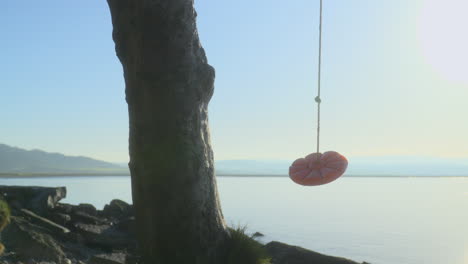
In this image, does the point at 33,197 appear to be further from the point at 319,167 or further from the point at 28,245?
the point at 319,167

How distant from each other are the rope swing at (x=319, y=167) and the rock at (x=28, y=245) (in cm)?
317

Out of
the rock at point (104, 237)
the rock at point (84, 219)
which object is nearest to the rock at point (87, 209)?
the rock at point (84, 219)

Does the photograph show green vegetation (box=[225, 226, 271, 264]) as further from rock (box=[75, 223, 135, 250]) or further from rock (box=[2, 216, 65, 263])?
rock (box=[75, 223, 135, 250])

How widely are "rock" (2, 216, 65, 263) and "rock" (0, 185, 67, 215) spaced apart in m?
2.86

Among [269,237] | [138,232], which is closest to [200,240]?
[138,232]

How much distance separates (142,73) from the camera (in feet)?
16.4

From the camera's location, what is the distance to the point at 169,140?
494 cm

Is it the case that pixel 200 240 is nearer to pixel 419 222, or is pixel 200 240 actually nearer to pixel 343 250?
pixel 343 250

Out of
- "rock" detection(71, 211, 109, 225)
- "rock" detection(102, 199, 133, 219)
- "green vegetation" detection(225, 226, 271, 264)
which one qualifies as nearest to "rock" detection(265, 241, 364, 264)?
"green vegetation" detection(225, 226, 271, 264)

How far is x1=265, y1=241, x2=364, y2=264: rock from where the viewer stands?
785 centimetres

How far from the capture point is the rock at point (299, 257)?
7.85m

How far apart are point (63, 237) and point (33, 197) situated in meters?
1.96

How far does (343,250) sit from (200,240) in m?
8.85

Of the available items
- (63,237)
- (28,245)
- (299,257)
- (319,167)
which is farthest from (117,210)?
(319,167)
